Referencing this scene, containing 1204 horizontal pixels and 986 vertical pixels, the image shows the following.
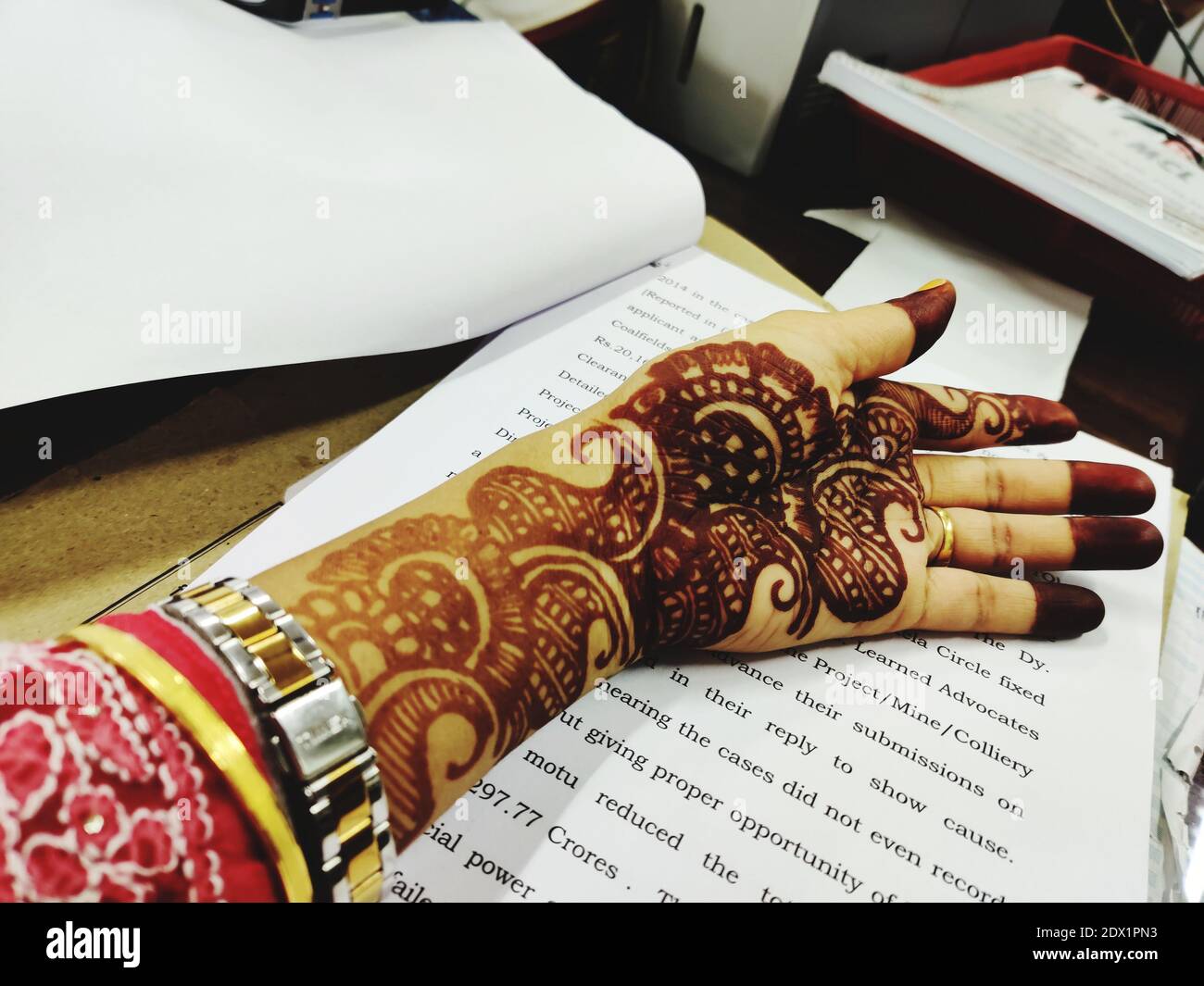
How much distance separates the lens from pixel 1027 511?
0.56m

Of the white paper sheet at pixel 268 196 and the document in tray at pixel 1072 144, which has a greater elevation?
the document in tray at pixel 1072 144

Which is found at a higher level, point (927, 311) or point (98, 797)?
point (927, 311)

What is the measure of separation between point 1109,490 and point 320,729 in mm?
535

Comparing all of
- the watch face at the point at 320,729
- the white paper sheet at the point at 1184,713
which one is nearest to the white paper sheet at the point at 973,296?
the white paper sheet at the point at 1184,713

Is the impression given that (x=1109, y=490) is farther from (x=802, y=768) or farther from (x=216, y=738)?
(x=216, y=738)

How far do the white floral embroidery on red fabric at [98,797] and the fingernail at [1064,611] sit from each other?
48 centimetres

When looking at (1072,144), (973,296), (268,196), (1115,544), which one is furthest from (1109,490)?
(268,196)

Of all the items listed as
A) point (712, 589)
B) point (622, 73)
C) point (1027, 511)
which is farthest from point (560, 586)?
point (622, 73)

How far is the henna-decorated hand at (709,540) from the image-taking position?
Answer: 1.26 feet

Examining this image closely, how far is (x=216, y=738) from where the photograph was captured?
0.30 meters

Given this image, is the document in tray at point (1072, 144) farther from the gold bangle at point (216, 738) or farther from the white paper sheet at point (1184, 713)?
the gold bangle at point (216, 738)

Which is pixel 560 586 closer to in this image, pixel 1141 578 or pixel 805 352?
pixel 805 352

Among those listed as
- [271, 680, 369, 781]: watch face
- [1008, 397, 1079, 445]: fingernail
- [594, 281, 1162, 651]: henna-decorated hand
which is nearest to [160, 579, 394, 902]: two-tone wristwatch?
[271, 680, 369, 781]: watch face

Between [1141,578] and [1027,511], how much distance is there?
0.30 feet
